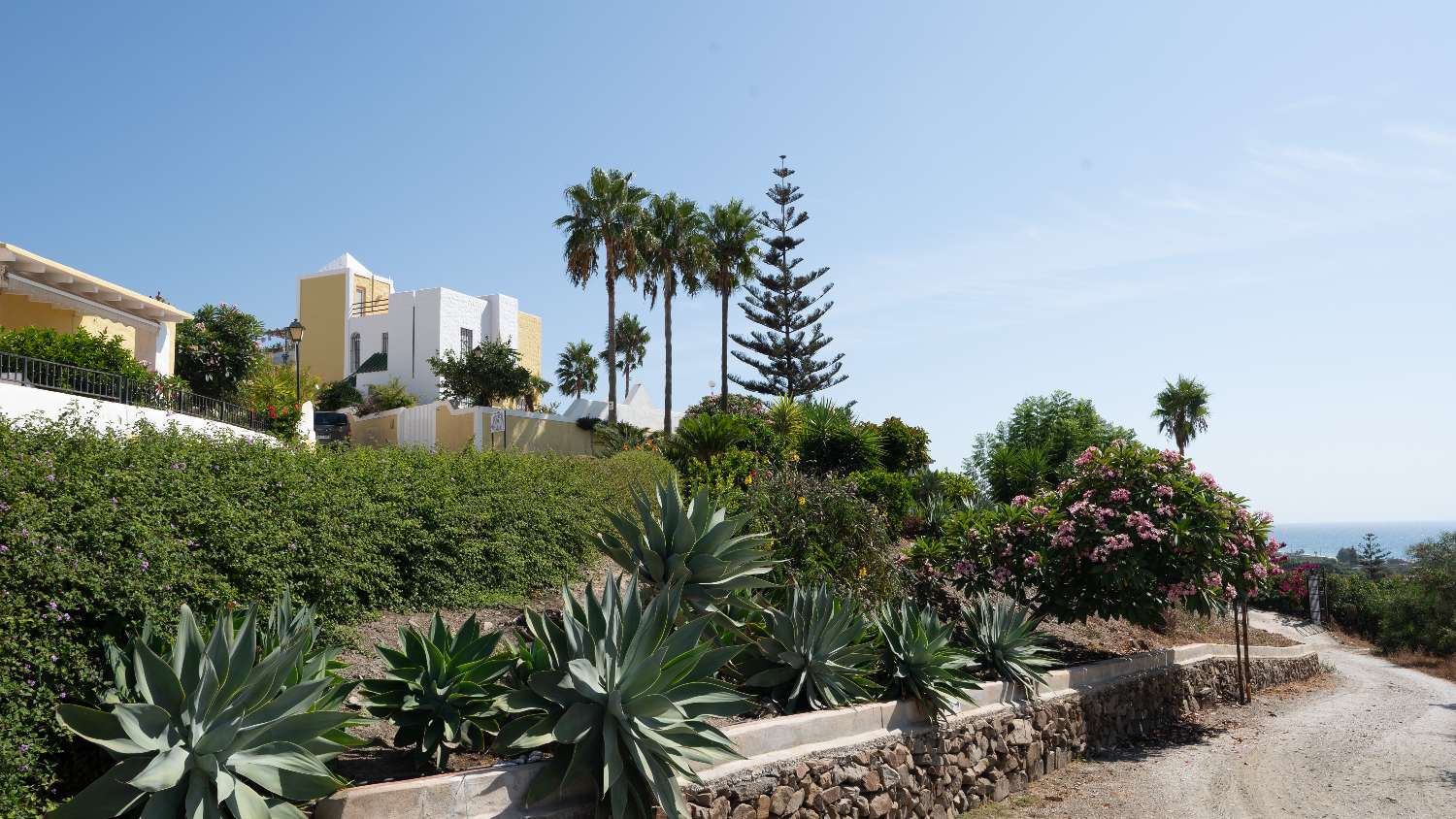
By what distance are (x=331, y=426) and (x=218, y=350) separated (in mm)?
3510

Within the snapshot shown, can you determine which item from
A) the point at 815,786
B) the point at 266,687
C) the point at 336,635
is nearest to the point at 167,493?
the point at 336,635

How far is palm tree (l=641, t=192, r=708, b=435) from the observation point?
112 feet

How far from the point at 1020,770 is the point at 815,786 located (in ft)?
10.1

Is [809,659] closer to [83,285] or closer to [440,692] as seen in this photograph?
[440,692]

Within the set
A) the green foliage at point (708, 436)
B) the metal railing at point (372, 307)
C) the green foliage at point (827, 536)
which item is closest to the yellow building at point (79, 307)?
the green foliage at point (708, 436)

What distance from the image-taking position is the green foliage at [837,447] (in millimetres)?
23391

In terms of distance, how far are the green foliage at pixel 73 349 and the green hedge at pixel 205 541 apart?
987 cm

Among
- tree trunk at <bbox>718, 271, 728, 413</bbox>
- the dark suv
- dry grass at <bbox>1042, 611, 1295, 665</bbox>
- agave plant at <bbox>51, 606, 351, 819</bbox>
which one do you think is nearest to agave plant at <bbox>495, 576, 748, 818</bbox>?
agave plant at <bbox>51, 606, 351, 819</bbox>

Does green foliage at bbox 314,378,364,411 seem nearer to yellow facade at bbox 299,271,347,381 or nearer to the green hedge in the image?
yellow facade at bbox 299,271,347,381

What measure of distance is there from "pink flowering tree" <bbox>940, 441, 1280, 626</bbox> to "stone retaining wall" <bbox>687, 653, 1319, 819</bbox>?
3.68 ft

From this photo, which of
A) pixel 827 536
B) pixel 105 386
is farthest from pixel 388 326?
pixel 827 536

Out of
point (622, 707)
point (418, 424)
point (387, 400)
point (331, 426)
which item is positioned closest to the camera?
point (622, 707)

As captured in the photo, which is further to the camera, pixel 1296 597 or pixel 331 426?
pixel 331 426

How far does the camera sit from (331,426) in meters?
26.9
